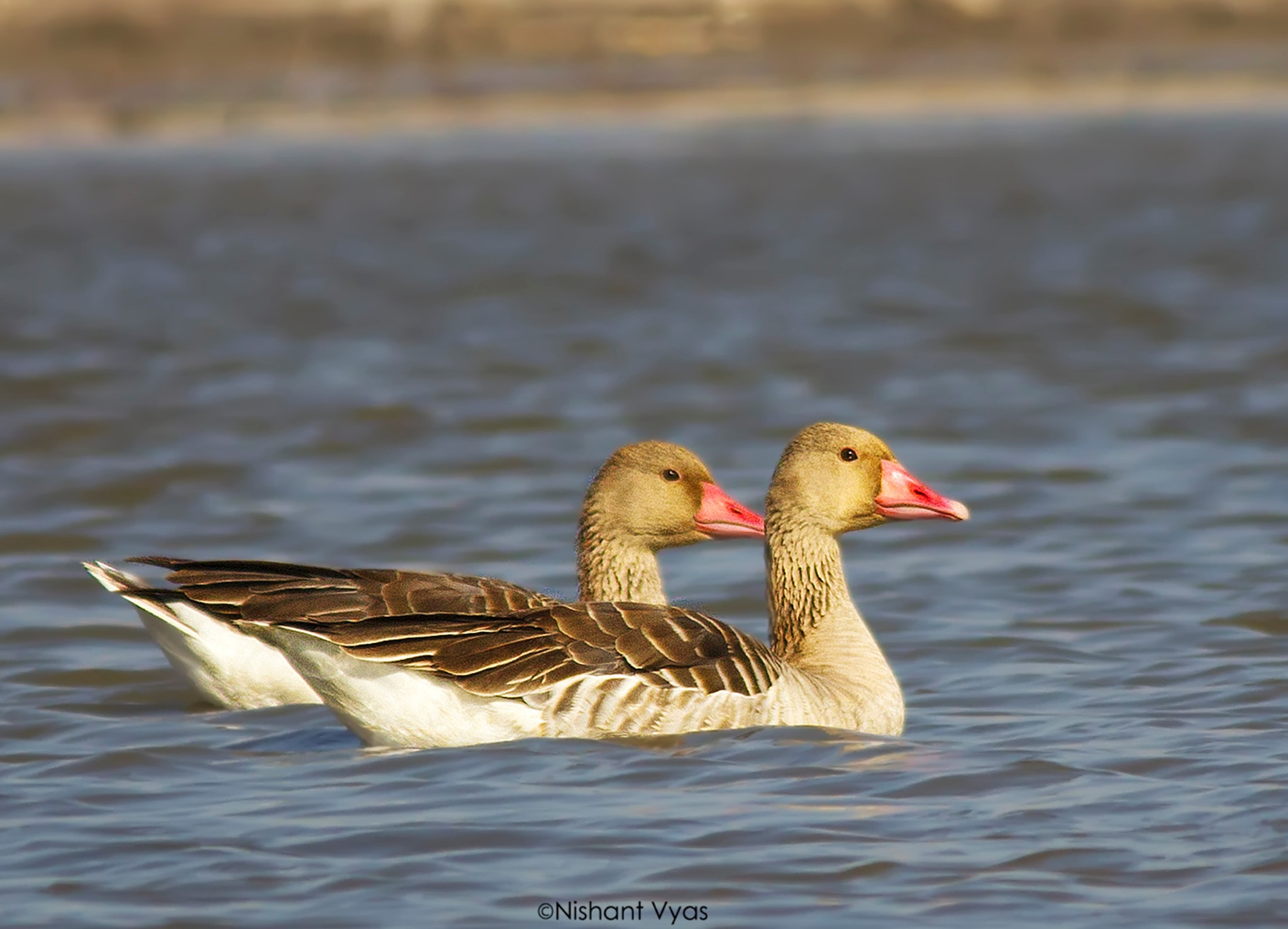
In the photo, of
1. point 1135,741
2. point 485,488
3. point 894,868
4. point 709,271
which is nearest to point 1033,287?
point 709,271

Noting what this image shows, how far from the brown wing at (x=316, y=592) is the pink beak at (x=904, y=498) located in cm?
152

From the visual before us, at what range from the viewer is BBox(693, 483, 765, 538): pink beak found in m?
8.81

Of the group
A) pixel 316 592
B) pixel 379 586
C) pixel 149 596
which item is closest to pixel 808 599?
pixel 379 586

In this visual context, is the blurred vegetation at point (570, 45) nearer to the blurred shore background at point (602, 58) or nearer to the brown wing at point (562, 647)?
the blurred shore background at point (602, 58)

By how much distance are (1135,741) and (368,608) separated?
2777 millimetres

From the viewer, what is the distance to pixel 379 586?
7.96 meters

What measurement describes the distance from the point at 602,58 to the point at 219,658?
2496cm

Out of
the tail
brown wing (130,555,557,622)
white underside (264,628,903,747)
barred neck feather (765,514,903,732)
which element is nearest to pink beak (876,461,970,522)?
barred neck feather (765,514,903,732)

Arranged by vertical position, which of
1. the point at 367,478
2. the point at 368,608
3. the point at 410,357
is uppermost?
the point at 410,357

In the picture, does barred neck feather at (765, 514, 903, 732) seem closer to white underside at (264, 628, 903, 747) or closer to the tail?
white underside at (264, 628, 903, 747)

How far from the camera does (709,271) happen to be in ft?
63.8

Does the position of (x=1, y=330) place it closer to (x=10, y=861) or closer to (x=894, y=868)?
(x=10, y=861)

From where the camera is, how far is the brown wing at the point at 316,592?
305 inches

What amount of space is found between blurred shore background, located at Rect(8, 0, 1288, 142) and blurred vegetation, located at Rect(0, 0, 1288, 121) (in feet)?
0.10
